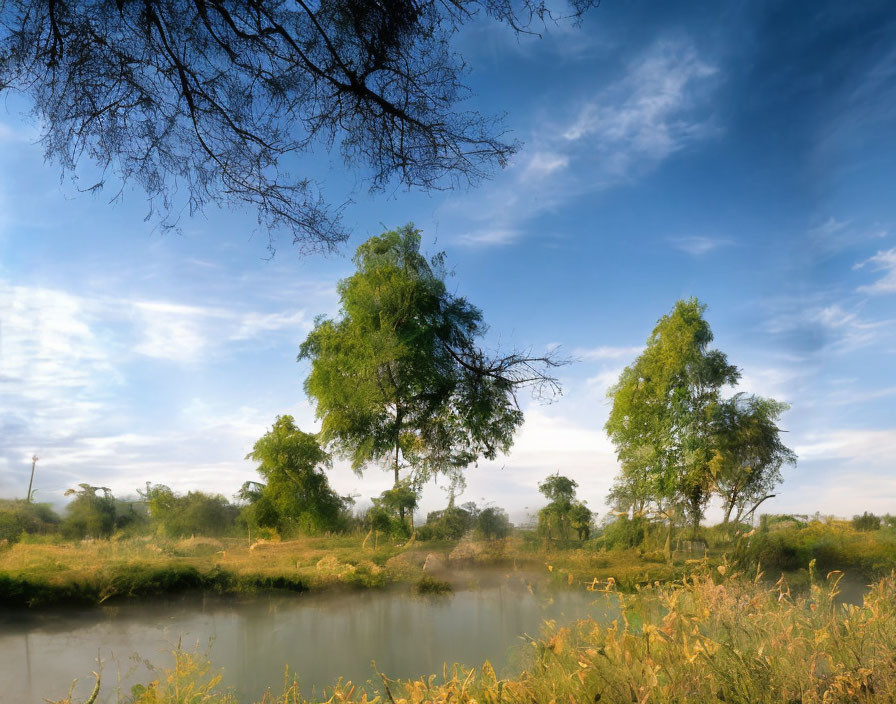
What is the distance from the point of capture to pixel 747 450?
30.4 ft

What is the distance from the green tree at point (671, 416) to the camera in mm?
8609

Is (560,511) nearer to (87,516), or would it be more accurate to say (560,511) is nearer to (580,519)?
(580,519)

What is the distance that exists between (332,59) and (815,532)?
9.64 m

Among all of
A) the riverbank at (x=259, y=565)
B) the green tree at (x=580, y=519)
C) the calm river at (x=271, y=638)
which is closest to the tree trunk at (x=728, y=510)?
the riverbank at (x=259, y=565)

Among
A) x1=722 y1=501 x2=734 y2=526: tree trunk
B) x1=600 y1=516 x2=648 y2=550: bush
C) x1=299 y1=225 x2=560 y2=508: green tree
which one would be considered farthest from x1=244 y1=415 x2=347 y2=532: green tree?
x1=722 y1=501 x2=734 y2=526: tree trunk

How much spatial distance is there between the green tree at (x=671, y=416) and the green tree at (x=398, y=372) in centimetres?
279

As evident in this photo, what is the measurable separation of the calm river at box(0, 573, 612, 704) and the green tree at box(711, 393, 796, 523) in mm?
5049

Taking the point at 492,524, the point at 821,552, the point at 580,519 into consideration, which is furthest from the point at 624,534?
the point at 821,552

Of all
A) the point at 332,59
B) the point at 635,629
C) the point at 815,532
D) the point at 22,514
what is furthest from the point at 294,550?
the point at 815,532

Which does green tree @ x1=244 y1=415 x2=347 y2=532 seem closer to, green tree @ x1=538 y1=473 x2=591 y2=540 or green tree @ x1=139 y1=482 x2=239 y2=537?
green tree @ x1=139 y1=482 x2=239 y2=537

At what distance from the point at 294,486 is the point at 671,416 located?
5.79m

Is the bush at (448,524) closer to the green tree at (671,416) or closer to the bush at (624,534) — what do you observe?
the bush at (624,534)

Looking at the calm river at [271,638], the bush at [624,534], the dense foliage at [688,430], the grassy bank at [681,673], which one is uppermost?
the dense foliage at [688,430]

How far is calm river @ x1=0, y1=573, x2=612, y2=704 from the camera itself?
3.06m
